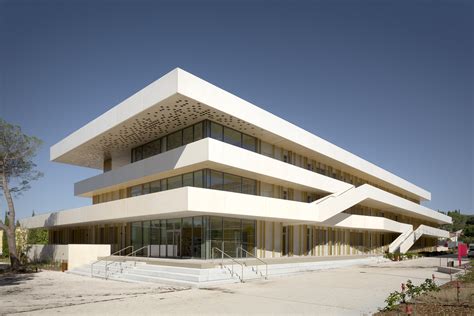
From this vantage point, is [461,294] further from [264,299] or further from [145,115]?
[145,115]

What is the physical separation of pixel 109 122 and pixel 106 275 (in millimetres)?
10541

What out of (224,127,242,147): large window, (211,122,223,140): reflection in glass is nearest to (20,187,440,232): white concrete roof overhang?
(224,127,242,147): large window

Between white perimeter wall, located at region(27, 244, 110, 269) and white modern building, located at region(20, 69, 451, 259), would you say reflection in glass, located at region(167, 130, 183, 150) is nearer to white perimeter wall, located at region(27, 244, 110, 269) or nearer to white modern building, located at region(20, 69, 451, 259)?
white modern building, located at region(20, 69, 451, 259)

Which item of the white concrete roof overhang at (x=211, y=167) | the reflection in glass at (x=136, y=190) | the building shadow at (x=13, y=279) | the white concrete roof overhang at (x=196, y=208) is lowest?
the building shadow at (x=13, y=279)

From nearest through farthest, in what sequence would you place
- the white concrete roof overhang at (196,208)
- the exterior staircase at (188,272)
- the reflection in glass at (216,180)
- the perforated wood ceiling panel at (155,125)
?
the exterior staircase at (188,272), the white concrete roof overhang at (196,208), the perforated wood ceiling panel at (155,125), the reflection in glass at (216,180)

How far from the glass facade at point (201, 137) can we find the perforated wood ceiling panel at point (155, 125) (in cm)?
40

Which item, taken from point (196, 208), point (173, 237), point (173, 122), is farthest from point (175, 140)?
point (196, 208)

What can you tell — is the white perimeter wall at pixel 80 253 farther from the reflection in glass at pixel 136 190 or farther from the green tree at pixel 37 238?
the green tree at pixel 37 238

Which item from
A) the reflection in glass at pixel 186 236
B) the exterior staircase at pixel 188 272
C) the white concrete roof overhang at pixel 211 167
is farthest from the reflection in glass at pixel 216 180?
the exterior staircase at pixel 188 272

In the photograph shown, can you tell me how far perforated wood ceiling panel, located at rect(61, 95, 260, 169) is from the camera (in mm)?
26031

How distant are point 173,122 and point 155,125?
1495 millimetres

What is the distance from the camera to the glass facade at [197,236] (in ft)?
87.7

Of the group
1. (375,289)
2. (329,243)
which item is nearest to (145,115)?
(375,289)

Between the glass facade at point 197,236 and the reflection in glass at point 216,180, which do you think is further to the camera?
the reflection in glass at point 216,180
